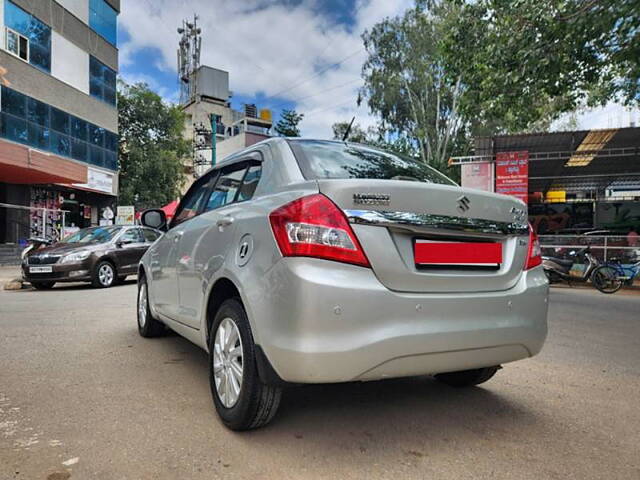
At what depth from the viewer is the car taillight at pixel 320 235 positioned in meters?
2.18

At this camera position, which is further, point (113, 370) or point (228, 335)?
point (113, 370)

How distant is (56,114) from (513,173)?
18.1 meters

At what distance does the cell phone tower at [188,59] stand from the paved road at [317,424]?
56.9 m

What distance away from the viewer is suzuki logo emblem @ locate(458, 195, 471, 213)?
8.25ft

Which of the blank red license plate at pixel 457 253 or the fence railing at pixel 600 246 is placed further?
the fence railing at pixel 600 246

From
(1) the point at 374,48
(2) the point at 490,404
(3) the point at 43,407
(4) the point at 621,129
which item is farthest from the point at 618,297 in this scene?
(1) the point at 374,48

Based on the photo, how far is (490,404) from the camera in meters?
3.04

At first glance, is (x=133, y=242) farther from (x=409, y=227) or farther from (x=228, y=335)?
(x=409, y=227)

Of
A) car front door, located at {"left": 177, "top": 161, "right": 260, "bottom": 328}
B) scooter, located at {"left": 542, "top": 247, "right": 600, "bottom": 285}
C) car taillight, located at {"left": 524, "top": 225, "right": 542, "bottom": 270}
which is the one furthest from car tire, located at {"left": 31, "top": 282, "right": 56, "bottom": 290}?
scooter, located at {"left": 542, "top": 247, "right": 600, "bottom": 285}

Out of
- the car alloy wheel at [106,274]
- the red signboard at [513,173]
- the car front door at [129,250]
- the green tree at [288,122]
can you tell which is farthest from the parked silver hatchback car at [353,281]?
the green tree at [288,122]

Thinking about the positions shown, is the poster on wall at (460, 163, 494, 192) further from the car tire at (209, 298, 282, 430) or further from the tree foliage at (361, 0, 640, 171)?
the car tire at (209, 298, 282, 430)

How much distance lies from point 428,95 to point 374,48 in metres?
4.27

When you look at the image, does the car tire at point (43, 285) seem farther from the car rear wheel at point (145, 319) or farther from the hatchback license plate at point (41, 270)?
the car rear wheel at point (145, 319)

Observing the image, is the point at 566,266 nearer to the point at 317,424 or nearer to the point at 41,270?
the point at 317,424
